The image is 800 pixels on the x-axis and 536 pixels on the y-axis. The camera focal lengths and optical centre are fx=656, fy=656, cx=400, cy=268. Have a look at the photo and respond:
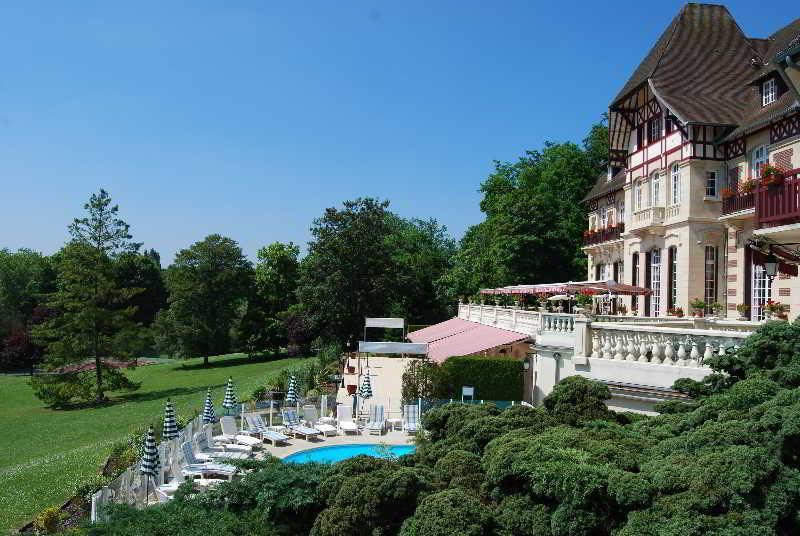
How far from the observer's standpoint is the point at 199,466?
15.7 m

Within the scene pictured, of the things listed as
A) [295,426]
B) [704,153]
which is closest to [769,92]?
[704,153]

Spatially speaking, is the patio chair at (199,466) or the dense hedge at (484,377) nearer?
the patio chair at (199,466)

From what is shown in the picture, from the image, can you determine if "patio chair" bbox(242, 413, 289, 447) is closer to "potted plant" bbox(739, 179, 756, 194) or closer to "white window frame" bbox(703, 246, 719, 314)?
"potted plant" bbox(739, 179, 756, 194)

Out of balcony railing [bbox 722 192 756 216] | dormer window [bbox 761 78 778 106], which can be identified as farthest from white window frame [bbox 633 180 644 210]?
dormer window [bbox 761 78 778 106]

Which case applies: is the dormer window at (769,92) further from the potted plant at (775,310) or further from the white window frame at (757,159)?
the potted plant at (775,310)

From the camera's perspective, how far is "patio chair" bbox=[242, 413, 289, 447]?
1953 cm

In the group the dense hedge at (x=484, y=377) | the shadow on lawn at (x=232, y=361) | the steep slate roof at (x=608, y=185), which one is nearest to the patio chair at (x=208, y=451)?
the dense hedge at (x=484, y=377)

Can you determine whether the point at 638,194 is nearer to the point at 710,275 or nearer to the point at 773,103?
the point at 710,275

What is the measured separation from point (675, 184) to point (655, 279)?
4458mm

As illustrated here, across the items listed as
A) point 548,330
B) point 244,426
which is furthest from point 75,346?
point 548,330

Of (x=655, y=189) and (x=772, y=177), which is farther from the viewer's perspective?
(x=655, y=189)

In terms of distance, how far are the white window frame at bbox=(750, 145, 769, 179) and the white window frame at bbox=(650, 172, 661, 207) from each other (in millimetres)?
4288

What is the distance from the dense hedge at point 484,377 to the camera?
21719mm

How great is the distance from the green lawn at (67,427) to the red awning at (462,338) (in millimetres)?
9785
